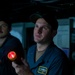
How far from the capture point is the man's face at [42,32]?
4.64 feet

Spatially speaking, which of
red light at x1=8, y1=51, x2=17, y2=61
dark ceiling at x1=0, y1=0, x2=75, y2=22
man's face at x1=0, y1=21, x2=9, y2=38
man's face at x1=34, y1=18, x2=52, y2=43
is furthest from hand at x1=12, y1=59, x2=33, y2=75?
dark ceiling at x1=0, y1=0, x2=75, y2=22

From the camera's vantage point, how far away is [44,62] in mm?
1354

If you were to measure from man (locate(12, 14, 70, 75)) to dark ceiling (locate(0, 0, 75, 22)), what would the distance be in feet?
3.00

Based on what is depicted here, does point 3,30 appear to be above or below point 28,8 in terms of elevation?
below

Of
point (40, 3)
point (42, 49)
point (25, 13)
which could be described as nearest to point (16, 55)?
point (42, 49)

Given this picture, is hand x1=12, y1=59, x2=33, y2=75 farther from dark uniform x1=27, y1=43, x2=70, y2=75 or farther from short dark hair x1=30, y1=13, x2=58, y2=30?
short dark hair x1=30, y1=13, x2=58, y2=30

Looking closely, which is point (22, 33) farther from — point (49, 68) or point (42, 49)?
point (49, 68)

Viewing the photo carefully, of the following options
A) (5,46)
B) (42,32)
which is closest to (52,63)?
(42,32)

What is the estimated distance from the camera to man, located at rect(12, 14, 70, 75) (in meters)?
1.29

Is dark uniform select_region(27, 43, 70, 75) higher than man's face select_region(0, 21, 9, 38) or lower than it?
lower

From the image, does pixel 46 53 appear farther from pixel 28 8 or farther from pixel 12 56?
pixel 28 8

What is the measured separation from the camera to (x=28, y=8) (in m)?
2.58

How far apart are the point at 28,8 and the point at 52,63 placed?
1371mm

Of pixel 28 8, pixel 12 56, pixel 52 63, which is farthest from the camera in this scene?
pixel 28 8
